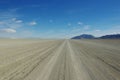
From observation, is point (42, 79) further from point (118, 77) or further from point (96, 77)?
point (118, 77)

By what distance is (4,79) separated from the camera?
7109 mm

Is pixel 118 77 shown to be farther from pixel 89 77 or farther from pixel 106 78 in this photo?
pixel 89 77

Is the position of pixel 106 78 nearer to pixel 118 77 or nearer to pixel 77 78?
pixel 118 77

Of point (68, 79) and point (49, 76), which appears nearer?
point (68, 79)

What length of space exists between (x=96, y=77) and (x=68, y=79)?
1.31 meters

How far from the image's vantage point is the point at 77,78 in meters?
7.20

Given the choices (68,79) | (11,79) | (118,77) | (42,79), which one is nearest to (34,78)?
(42,79)

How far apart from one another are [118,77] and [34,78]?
145 inches

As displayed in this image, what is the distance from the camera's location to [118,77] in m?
7.37

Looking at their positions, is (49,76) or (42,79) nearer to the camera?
(42,79)

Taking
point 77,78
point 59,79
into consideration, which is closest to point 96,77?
point 77,78

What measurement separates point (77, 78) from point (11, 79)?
282 centimetres

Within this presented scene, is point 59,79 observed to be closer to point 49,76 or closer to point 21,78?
point 49,76

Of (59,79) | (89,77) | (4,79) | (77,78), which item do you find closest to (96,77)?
(89,77)
